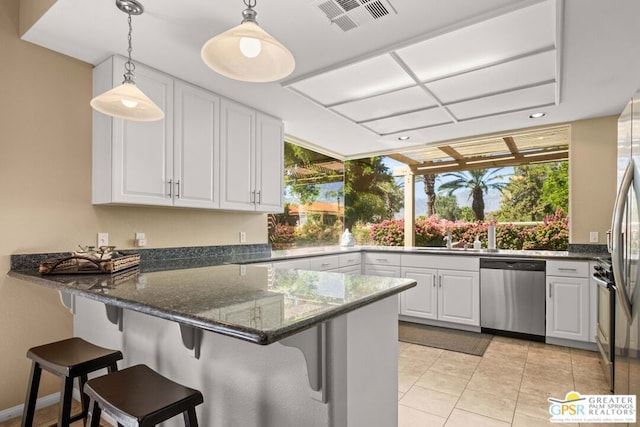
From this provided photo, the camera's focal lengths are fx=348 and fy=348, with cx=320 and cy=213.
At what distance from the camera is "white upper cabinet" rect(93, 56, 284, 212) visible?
7.93 ft

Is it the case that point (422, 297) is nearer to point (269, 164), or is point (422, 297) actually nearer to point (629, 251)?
point (269, 164)

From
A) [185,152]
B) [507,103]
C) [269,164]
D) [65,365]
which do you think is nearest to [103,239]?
[185,152]

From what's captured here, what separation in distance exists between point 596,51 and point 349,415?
277 cm

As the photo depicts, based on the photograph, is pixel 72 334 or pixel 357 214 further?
pixel 357 214

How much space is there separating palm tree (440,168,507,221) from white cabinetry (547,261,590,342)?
8.05 ft

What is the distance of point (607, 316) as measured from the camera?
2.46 m

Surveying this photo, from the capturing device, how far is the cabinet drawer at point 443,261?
3.90 meters

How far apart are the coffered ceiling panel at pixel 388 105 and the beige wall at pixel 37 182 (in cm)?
210

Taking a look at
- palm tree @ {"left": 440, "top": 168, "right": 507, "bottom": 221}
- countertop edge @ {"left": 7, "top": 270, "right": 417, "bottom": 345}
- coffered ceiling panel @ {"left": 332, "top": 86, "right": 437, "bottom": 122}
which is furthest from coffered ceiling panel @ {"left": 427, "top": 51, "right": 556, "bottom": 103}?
palm tree @ {"left": 440, "top": 168, "right": 507, "bottom": 221}

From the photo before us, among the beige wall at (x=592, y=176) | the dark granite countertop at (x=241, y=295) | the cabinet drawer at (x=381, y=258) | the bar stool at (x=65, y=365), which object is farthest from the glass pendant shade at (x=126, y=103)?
the beige wall at (x=592, y=176)

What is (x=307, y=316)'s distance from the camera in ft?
2.79

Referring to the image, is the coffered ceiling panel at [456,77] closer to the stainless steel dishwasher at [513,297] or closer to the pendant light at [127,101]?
the pendant light at [127,101]

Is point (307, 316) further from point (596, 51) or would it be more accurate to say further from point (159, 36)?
point (596, 51)

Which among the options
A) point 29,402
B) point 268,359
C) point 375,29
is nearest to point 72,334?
point 29,402
